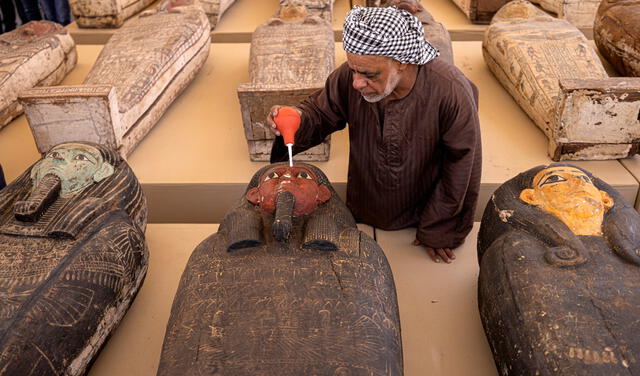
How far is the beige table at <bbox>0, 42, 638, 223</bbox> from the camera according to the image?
2994mm

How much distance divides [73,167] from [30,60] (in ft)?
6.12

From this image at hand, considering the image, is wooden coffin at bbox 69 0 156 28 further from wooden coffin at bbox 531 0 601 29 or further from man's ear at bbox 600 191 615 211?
man's ear at bbox 600 191 615 211

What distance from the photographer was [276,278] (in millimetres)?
1778

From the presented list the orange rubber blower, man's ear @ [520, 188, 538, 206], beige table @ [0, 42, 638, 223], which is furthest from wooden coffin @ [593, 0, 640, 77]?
the orange rubber blower

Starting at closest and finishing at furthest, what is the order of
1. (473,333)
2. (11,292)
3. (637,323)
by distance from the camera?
(637,323) → (11,292) → (473,333)

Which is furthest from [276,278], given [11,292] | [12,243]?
[12,243]

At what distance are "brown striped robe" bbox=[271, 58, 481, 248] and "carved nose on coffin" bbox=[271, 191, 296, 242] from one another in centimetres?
48

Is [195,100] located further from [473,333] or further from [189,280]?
[473,333]

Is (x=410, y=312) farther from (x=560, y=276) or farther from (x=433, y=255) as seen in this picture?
(x=560, y=276)

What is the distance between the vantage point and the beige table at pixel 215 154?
118 inches

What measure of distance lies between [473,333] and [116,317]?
1339 mm

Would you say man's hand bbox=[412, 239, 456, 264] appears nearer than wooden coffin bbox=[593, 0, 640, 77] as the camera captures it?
Yes

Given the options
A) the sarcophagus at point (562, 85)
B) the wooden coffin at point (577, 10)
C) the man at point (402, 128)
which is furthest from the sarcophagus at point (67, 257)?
the wooden coffin at point (577, 10)

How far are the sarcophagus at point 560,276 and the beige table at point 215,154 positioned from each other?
924 mm
